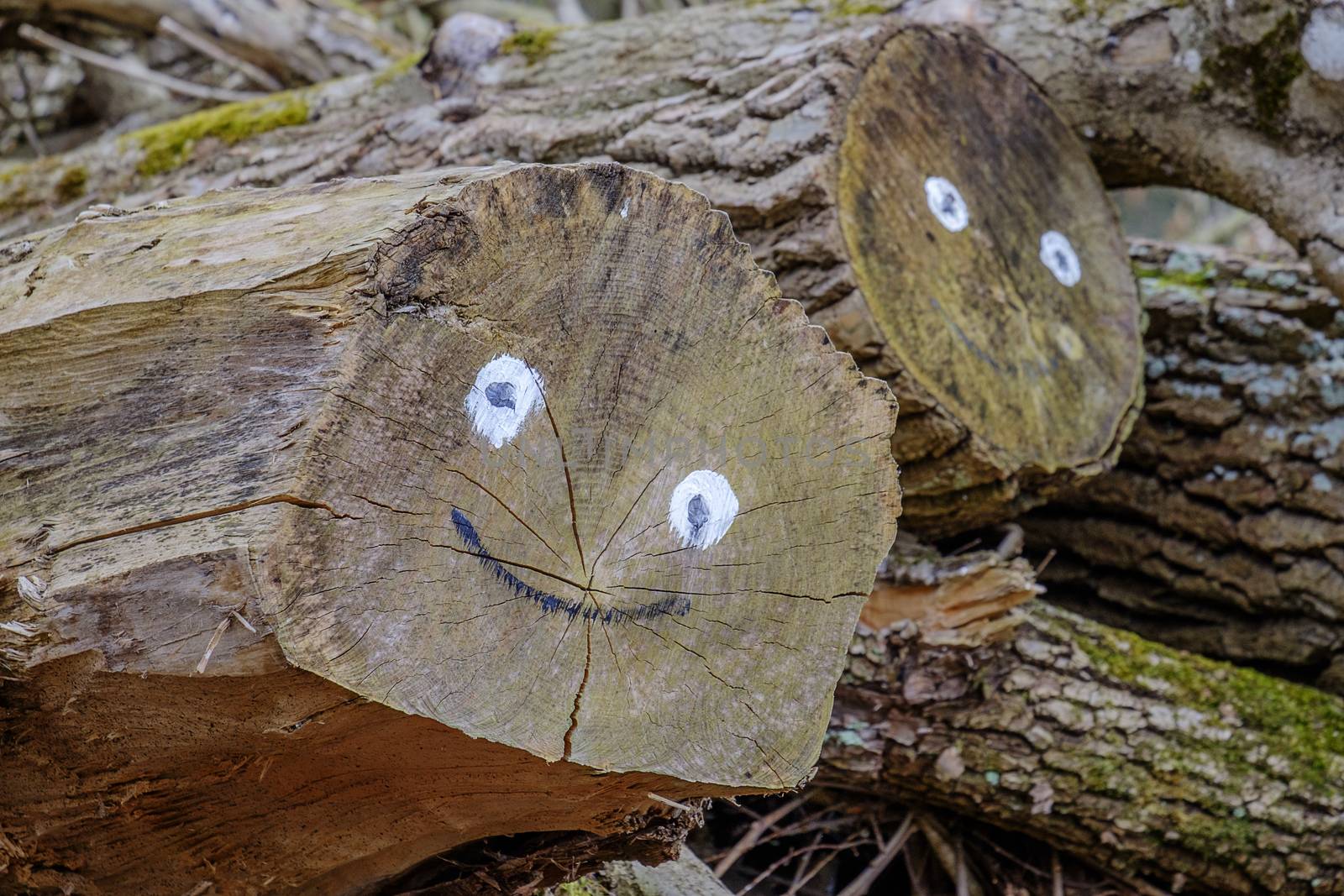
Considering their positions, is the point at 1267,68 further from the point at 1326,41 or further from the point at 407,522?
the point at 407,522

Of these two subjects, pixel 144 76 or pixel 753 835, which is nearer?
pixel 753 835

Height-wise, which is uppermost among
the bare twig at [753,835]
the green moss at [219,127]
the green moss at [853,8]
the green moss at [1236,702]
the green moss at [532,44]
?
the green moss at [853,8]

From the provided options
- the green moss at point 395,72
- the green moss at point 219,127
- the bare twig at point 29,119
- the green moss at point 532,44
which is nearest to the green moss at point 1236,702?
the green moss at point 532,44

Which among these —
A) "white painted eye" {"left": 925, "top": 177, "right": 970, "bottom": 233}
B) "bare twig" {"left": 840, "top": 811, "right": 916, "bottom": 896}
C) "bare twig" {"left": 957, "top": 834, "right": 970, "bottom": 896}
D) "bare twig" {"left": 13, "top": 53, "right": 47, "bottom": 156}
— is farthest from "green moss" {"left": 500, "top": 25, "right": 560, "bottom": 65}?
"bare twig" {"left": 13, "top": 53, "right": 47, "bottom": 156}

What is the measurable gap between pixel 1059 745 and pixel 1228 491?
100 centimetres

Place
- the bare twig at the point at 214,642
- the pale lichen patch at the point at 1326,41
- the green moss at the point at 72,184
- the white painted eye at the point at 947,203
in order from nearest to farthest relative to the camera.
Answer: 1. the bare twig at the point at 214,642
2. the white painted eye at the point at 947,203
3. the pale lichen patch at the point at 1326,41
4. the green moss at the point at 72,184

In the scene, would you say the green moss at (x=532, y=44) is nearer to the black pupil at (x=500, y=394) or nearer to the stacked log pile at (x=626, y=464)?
the stacked log pile at (x=626, y=464)

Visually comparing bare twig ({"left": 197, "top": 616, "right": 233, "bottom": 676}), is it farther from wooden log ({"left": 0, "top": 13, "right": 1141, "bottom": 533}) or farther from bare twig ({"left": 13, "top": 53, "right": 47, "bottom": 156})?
bare twig ({"left": 13, "top": 53, "right": 47, "bottom": 156})

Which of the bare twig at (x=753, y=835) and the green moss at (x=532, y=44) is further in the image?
the green moss at (x=532, y=44)

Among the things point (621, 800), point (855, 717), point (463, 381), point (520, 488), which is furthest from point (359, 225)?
point (855, 717)

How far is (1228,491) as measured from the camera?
9.49 feet

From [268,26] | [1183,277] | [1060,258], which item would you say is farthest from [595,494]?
[268,26]

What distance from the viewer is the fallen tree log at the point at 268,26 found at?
3.55m

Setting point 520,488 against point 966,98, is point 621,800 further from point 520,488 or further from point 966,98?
point 966,98
